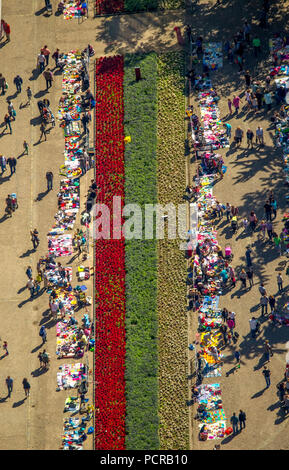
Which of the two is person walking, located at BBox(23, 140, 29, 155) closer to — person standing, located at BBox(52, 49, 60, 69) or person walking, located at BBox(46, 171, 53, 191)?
person walking, located at BBox(46, 171, 53, 191)

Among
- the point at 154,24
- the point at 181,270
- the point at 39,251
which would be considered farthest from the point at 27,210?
the point at 154,24

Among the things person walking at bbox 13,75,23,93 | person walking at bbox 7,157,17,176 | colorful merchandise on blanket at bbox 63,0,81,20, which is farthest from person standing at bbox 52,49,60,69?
person walking at bbox 7,157,17,176

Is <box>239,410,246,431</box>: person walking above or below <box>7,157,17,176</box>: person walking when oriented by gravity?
below

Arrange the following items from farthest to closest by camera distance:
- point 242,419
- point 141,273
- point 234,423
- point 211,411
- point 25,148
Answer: point 25,148, point 141,273, point 211,411, point 234,423, point 242,419

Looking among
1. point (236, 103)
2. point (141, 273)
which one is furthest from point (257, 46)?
point (141, 273)

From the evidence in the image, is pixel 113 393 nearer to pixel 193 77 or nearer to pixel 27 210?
pixel 27 210

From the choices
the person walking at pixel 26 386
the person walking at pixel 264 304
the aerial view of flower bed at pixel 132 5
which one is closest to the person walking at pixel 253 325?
the person walking at pixel 264 304

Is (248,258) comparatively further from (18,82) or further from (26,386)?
(18,82)
